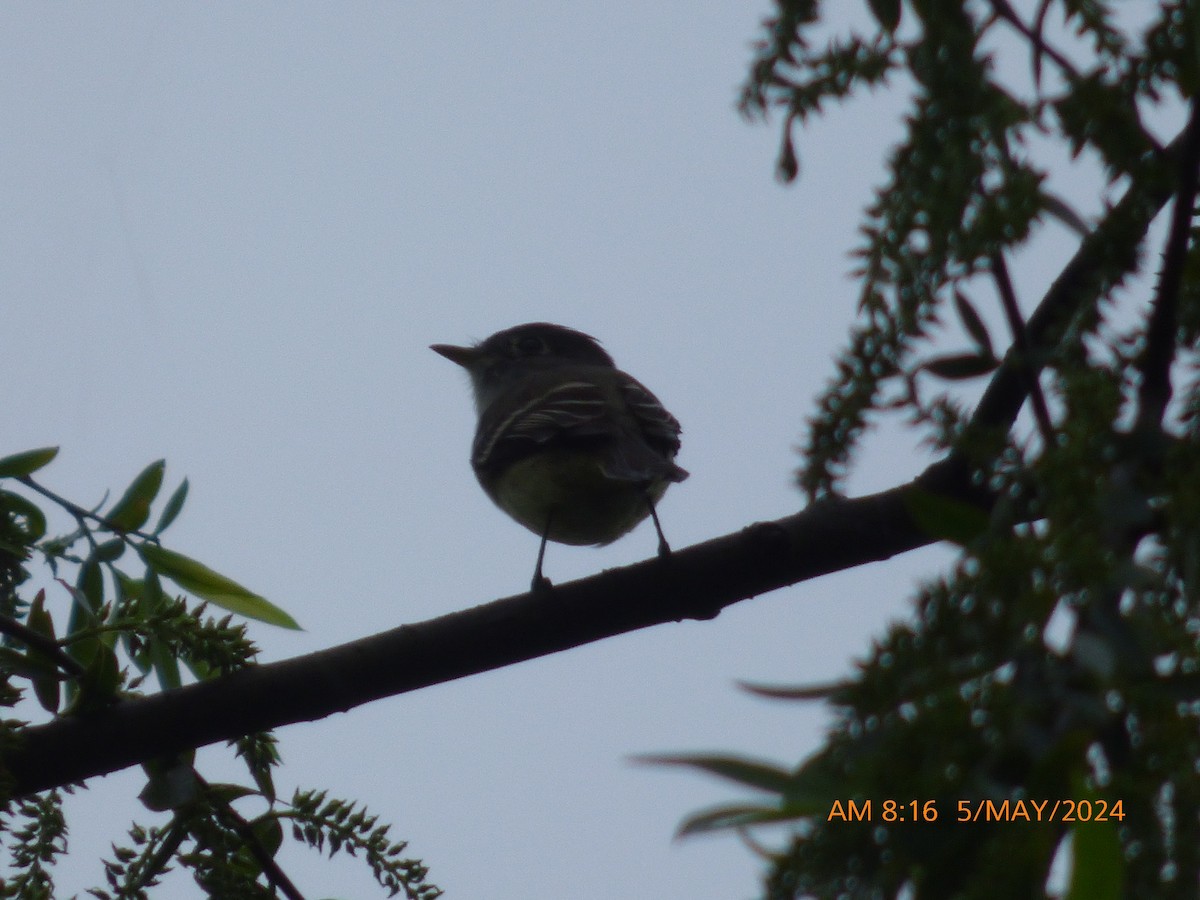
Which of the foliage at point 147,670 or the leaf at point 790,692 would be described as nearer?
the leaf at point 790,692

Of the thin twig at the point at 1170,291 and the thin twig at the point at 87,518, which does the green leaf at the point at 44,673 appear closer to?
the thin twig at the point at 87,518

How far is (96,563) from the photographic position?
2.72m

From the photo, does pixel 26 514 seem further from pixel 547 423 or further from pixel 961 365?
pixel 547 423

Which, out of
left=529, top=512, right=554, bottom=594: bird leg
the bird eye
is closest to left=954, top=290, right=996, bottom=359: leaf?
left=529, top=512, right=554, bottom=594: bird leg

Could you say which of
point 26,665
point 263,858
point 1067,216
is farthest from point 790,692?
point 26,665

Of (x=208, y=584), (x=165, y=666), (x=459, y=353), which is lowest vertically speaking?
(x=165, y=666)

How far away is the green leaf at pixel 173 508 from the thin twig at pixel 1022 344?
2.00m

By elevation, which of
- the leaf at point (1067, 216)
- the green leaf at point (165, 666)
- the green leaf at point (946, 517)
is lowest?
the green leaf at point (946, 517)

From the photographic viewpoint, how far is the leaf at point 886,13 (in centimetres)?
126

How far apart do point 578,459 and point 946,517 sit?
13.9 feet

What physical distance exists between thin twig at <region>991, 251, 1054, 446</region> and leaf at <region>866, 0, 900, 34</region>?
32 centimetres

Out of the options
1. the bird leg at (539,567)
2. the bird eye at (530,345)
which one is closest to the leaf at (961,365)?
the bird leg at (539,567)

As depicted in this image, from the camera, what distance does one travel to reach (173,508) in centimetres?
274

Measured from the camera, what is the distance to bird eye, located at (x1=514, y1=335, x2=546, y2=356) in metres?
8.16
